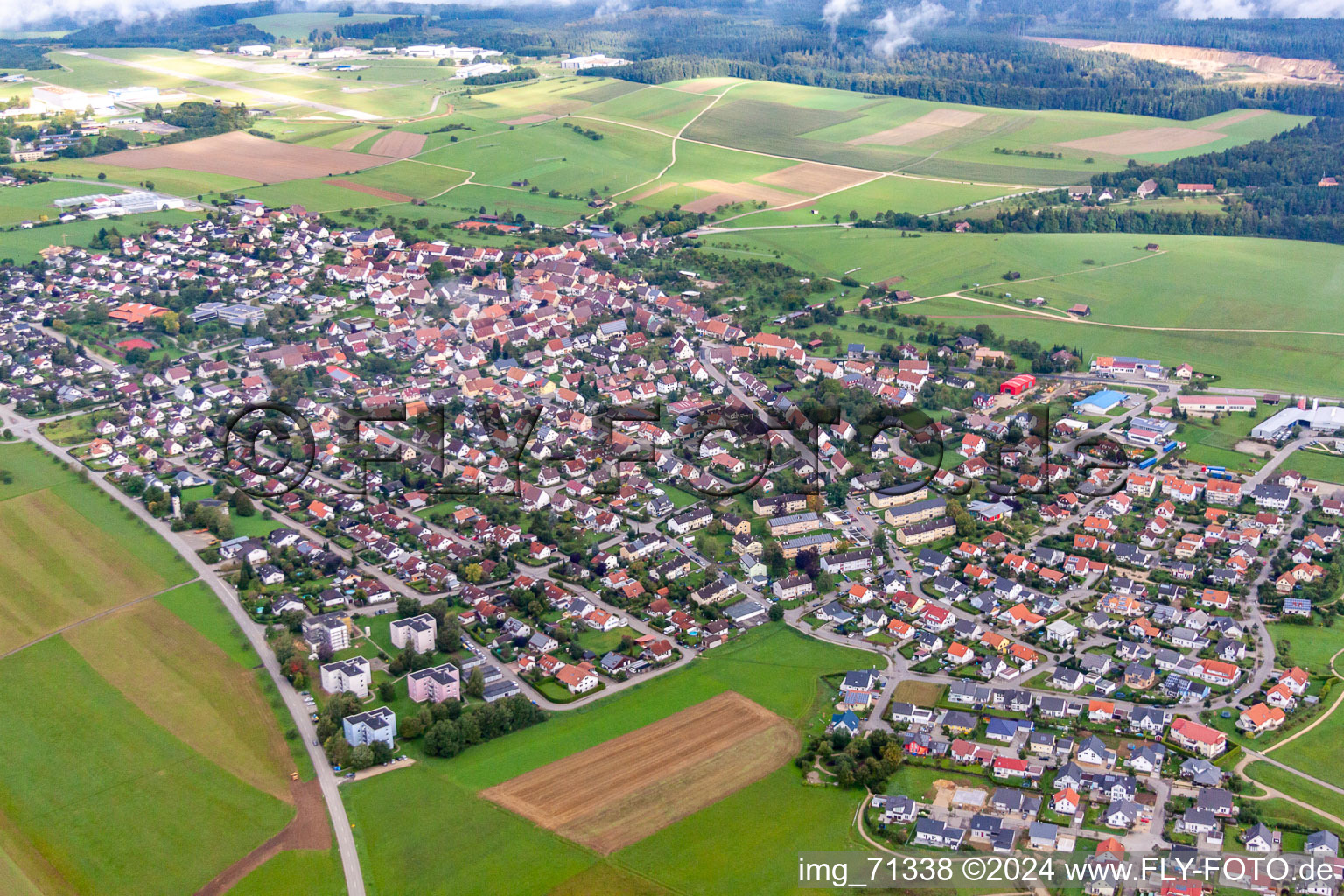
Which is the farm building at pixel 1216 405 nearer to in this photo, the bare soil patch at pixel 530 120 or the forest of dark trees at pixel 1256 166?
the forest of dark trees at pixel 1256 166

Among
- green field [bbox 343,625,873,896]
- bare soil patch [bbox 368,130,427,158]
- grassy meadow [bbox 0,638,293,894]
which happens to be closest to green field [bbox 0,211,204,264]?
bare soil patch [bbox 368,130,427,158]

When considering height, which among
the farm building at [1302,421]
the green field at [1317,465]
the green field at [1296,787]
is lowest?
the green field at [1296,787]

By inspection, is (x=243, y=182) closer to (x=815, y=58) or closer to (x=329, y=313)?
(x=329, y=313)

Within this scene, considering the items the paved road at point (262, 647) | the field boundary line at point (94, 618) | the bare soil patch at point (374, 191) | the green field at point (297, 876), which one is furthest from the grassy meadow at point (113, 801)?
the bare soil patch at point (374, 191)

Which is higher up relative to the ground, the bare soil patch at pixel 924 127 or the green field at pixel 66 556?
the bare soil patch at pixel 924 127

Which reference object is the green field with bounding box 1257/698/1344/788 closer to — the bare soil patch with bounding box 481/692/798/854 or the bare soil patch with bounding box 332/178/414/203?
the bare soil patch with bounding box 481/692/798/854

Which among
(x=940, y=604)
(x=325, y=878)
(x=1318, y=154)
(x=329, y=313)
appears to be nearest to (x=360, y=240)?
(x=329, y=313)

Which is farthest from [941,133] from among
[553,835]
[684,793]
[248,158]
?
[553,835]
